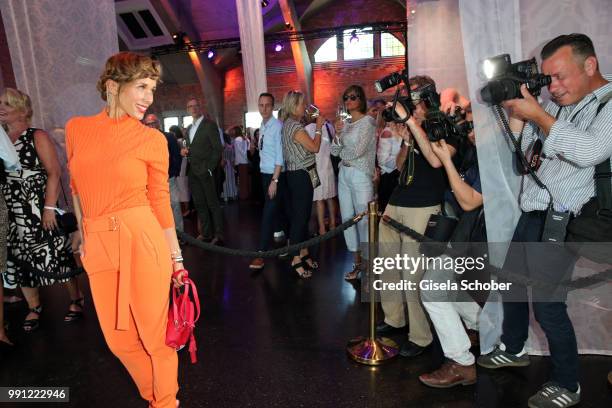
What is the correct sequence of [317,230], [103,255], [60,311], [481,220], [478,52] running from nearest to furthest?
[103,255] → [478,52] → [481,220] → [60,311] → [317,230]

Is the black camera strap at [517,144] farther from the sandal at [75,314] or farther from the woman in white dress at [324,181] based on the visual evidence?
the woman in white dress at [324,181]

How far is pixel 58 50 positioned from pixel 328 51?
46.4ft

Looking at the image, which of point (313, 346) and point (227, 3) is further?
point (227, 3)

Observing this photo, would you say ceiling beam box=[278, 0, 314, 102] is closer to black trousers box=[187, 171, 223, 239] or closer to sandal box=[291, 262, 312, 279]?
black trousers box=[187, 171, 223, 239]

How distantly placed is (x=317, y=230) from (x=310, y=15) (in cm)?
1246

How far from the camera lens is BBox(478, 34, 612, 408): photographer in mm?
1546

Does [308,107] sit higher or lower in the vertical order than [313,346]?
higher

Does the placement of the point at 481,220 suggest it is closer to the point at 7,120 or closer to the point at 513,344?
the point at 513,344

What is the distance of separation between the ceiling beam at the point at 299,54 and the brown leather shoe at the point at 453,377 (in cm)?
1356

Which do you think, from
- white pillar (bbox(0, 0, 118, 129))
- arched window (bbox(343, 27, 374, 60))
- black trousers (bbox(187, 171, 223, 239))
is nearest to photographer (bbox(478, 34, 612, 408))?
white pillar (bbox(0, 0, 118, 129))

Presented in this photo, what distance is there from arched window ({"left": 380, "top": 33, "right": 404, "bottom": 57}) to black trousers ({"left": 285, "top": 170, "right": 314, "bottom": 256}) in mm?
13214

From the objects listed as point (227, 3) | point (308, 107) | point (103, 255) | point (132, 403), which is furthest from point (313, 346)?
point (227, 3)

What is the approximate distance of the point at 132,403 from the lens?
1985mm

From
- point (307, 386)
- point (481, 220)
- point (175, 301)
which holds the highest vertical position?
point (481, 220)
